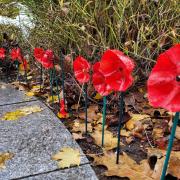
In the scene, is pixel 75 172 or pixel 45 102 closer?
pixel 75 172

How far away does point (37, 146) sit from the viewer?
7.22 ft

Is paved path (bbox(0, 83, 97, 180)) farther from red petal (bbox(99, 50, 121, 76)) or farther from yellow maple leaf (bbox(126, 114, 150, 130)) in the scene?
red petal (bbox(99, 50, 121, 76))

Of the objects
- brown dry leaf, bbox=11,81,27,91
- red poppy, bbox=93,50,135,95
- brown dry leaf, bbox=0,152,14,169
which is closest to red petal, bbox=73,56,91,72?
red poppy, bbox=93,50,135,95

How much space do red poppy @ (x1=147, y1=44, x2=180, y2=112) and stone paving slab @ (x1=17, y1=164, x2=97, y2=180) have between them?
0.73m

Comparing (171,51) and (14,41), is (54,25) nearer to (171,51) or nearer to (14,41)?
(14,41)

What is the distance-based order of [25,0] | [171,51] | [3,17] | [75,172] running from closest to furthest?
1. [171,51]
2. [75,172]
3. [25,0]
4. [3,17]

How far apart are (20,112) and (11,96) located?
484mm

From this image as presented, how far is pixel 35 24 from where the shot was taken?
3.96 metres

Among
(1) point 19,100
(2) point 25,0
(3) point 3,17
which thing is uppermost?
(2) point 25,0

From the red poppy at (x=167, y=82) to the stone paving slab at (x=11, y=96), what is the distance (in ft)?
6.32

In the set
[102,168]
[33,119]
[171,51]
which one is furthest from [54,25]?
[171,51]

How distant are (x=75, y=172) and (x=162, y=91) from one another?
812 millimetres

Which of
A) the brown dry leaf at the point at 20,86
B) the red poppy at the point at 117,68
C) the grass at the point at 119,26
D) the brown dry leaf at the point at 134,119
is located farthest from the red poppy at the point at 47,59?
the red poppy at the point at 117,68

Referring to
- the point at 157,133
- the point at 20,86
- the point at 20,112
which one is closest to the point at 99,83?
the point at 157,133
